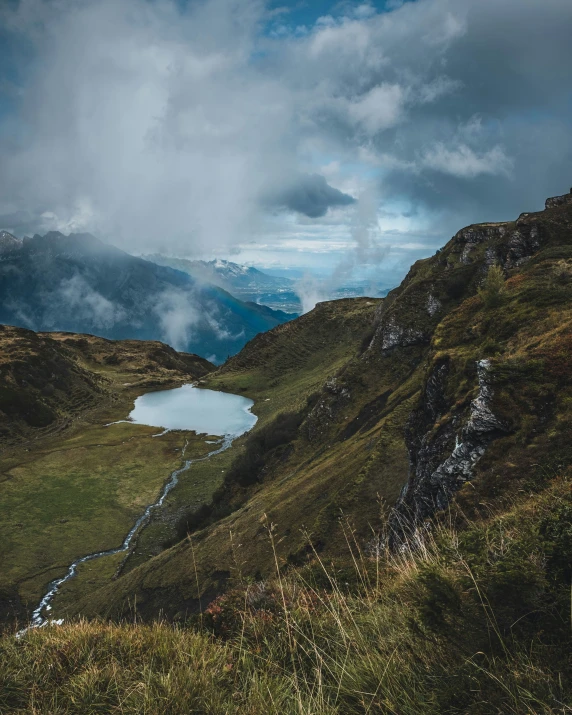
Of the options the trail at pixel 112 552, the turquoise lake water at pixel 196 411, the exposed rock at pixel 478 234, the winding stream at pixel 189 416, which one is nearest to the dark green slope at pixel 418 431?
the trail at pixel 112 552

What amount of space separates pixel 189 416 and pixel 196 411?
20.8ft

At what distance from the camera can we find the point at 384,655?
4547 mm

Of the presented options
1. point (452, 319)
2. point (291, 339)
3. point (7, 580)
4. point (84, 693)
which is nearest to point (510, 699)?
point (84, 693)

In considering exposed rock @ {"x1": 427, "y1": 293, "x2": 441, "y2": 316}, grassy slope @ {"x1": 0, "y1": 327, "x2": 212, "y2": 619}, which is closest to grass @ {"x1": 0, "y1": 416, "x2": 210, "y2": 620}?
grassy slope @ {"x1": 0, "y1": 327, "x2": 212, "y2": 619}

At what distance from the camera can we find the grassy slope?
48625 millimetres

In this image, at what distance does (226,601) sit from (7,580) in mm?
48270

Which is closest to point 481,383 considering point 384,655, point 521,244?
point 384,655

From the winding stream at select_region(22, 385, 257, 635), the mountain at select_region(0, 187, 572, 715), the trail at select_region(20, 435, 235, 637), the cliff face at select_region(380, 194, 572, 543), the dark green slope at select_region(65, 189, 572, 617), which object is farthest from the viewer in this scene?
the winding stream at select_region(22, 385, 257, 635)

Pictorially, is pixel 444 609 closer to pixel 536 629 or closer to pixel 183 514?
pixel 536 629

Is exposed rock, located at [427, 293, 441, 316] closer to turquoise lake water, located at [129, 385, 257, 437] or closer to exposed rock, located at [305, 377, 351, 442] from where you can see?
exposed rock, located at [305, 377, 351, 442]

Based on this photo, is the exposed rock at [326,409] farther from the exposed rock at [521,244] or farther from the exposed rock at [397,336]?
the exposed rock at [521,244]

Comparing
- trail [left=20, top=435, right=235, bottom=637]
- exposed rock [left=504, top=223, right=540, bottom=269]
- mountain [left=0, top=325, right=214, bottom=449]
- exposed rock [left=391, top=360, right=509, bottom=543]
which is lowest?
trail [left=20, top=435, right=235, bottom=637]

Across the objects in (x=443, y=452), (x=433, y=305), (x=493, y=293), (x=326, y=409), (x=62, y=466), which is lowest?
(x=62, y=466)

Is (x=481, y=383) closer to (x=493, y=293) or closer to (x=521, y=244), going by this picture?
(x=493, y=293)
